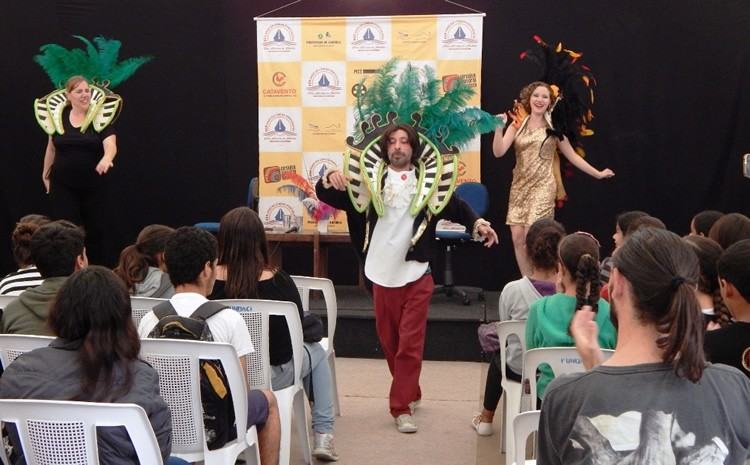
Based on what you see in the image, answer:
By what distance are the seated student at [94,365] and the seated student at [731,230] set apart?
2.54m

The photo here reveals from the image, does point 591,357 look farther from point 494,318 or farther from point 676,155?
point 676,155

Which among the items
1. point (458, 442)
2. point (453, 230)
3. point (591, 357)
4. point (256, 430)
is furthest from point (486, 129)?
point (591, 357)

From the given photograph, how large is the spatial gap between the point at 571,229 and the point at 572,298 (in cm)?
413

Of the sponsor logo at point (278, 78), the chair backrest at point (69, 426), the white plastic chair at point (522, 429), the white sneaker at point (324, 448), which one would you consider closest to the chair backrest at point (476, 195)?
the sponsor logo at point (278, 78)

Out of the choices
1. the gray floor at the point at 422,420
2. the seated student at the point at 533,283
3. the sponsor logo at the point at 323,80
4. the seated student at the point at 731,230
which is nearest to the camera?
the seated student at the point at 533,283

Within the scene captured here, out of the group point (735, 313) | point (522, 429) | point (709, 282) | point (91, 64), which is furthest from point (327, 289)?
point (91, 64)

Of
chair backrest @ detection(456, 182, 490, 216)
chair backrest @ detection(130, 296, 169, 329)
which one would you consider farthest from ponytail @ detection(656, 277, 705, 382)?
chair backrest @ detection(456, 182, 490, 216)

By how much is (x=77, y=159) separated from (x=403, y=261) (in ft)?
10.5

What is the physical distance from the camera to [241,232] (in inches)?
140

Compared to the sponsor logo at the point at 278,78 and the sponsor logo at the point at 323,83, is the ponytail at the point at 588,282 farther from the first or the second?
the sponsor logo at the point at 278,78

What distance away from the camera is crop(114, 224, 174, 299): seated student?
396 cm

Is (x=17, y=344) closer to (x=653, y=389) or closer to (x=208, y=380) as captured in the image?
(x=208, y=380)

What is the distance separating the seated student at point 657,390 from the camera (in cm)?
167

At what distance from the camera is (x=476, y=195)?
670 centimetres
